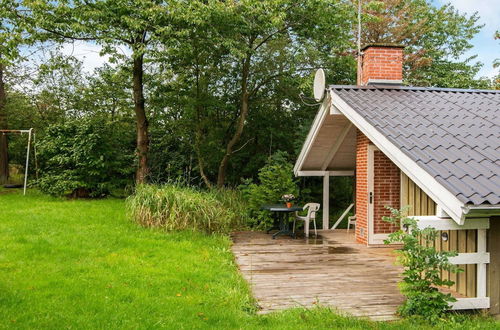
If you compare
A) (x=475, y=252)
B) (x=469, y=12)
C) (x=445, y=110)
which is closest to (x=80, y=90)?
(x=445, y=110)

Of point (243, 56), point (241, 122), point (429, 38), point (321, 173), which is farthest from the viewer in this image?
point (429, 38)

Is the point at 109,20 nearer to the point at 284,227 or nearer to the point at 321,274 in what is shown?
the point at 284,227

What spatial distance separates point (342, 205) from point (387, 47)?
848 cm

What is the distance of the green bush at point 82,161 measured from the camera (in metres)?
13.1

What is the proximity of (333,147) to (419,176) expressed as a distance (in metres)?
5.36

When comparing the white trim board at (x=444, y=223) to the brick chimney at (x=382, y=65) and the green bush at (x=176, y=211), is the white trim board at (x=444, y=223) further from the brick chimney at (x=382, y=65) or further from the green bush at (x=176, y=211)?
the green bush at (x=176, y=211)

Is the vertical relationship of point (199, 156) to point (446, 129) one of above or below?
above

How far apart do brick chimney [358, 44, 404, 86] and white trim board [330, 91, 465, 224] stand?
2.09 m

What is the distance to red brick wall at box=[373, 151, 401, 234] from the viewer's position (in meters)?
7.98

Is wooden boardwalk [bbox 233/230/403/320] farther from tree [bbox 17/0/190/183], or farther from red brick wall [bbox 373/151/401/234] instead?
tree [bbox 17/0/190/183]

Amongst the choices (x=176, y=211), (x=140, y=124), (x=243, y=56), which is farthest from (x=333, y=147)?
(x=140, y=124)

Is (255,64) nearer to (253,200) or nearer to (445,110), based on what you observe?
(253,200)

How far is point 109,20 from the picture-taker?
11195mm

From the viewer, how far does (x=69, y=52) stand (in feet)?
43.6
